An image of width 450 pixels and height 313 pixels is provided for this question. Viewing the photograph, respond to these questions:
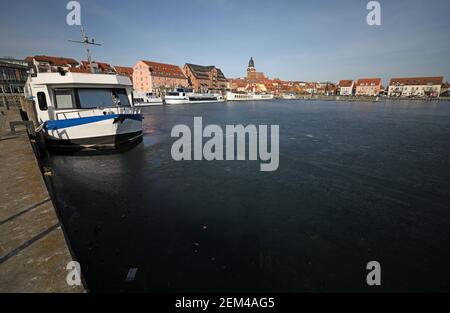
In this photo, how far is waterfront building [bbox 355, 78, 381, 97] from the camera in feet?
442

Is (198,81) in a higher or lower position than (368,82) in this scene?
higher

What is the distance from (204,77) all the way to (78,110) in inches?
4609

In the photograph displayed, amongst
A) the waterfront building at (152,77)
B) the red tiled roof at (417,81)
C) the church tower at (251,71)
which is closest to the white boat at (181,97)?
the waterfront building at (152,77)

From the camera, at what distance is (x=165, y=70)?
104m

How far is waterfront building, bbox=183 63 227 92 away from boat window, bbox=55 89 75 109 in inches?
4173

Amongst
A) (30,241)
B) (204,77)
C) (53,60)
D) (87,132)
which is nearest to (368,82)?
(204,77)

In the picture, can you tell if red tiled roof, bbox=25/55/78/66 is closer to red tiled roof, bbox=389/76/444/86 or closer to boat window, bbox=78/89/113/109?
boat window, bbox=78/89/113/109

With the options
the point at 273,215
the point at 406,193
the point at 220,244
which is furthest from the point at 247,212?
the point at 406,193

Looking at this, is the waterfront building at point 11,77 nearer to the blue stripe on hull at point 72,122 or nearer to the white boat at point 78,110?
the white boat at point 78,110

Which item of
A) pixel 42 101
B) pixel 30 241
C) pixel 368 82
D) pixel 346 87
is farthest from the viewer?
pixel 346 87

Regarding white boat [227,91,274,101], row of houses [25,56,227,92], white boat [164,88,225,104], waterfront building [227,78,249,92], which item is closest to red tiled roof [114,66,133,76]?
row of houses [25,56,227,92]

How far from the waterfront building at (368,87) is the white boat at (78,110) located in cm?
15821

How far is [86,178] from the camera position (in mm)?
9844

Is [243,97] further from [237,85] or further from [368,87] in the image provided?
[368,87]
